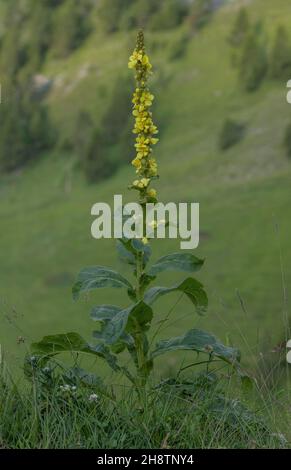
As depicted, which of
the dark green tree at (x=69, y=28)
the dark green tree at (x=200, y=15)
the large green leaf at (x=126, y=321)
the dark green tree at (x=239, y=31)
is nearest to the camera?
the large green leaf at (x=126, y=321)

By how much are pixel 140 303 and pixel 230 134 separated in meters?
66.4

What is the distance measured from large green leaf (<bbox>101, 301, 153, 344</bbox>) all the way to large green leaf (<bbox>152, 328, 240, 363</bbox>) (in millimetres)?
172

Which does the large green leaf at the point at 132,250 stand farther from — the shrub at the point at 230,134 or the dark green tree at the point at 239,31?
the dark green tree at the point at 239,31

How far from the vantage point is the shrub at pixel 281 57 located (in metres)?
75.4

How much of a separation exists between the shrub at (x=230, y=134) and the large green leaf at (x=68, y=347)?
65098mm

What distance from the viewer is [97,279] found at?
171 inches

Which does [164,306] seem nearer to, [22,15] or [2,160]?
[2,160]

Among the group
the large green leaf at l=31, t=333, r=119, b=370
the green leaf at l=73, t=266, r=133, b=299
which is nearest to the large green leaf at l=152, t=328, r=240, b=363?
the large green leaf at l=31, t=333, r=119, b=370

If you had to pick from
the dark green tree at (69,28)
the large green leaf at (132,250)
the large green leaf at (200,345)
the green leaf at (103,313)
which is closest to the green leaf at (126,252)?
the large green leaf at (132,250)

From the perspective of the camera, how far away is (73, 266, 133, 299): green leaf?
432 centimetres

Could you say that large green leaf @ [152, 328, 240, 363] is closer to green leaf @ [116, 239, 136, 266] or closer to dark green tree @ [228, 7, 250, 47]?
green leaf @ [116, 239, 136, 266]

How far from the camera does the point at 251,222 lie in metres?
61.4

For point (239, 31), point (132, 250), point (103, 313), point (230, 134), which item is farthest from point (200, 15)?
point (103, 313)

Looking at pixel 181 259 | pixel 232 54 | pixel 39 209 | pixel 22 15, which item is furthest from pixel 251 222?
pixel 181 259
